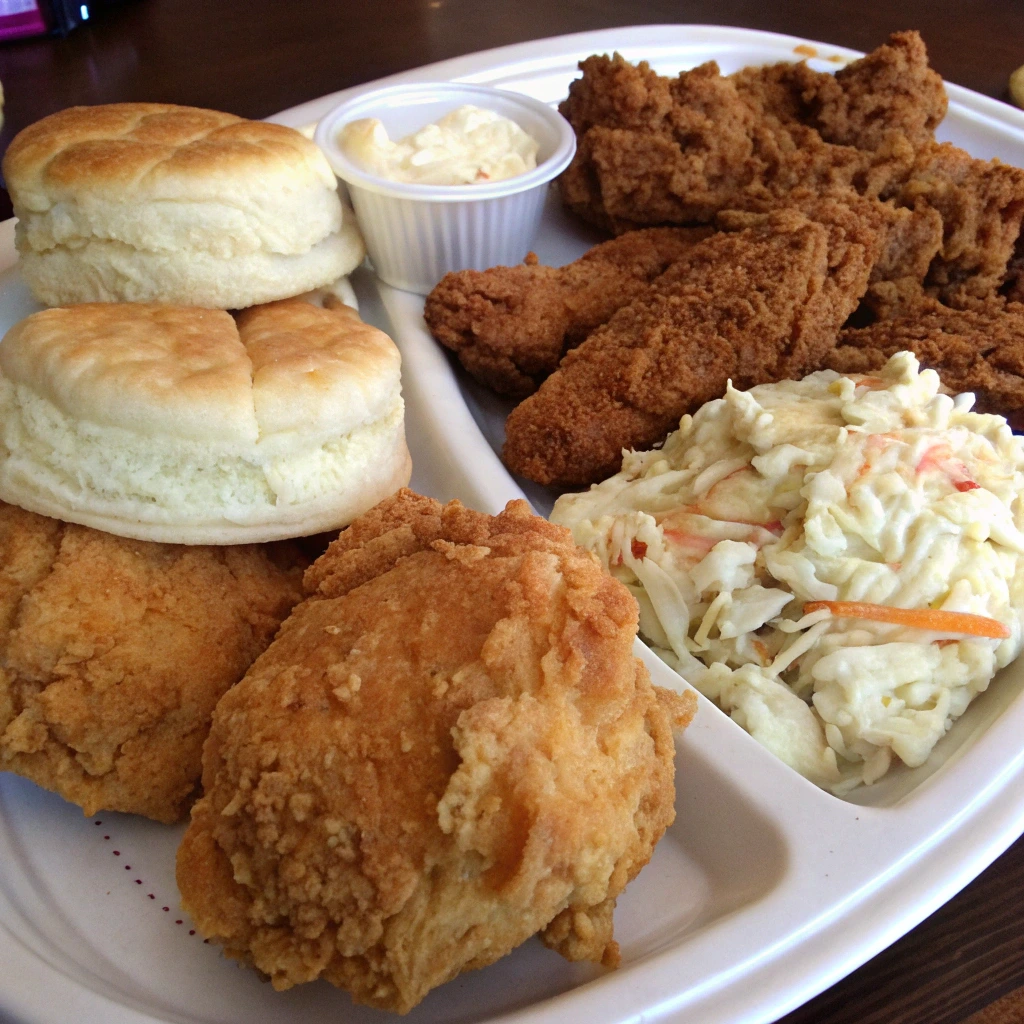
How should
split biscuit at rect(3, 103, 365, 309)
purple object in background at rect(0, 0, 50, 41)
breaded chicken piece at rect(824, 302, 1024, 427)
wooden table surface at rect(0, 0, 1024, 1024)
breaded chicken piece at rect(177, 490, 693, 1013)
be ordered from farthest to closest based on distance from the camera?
1. purple object in background at rect(0, 0, 50, 41)
2. wooden table surface at rect(0, 0, 1024, 1024)
3. breaded chicken piece at rect(824, 302, 1024, 427)
4. split biscuit at rect(3, 103, 365, 309)
5. breaded chicken piece at rect(177, 490, 693, 1013)

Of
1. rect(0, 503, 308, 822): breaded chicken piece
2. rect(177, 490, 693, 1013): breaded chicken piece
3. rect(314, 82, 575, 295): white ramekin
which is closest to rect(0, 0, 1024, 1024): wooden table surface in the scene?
rect(314, 82, 575, 295): white ramekin

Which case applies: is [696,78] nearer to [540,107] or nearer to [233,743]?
[540,107]

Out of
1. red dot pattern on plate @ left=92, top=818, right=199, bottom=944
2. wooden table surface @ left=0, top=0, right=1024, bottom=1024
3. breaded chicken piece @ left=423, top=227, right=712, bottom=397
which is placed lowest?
red dot pattern on plate @ left=92, top=818, right=199, bottom=944

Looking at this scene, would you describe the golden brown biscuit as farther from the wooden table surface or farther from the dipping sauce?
the wooden table surface

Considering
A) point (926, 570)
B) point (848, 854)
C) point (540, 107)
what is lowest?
point (848, 854)

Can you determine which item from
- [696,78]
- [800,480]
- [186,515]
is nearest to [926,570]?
[800,480]

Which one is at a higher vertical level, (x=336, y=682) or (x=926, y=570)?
(x=336, y=682)

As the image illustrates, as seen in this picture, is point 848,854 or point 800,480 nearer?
point 848,854
